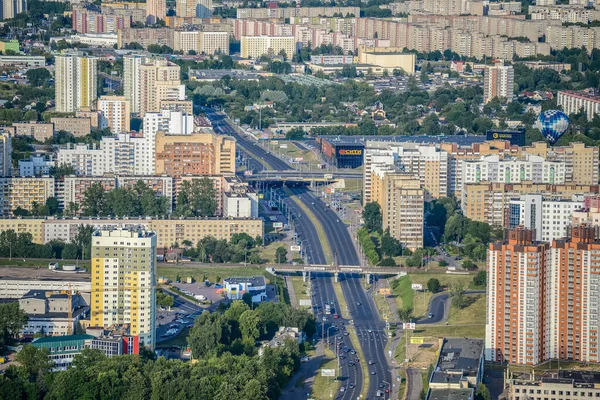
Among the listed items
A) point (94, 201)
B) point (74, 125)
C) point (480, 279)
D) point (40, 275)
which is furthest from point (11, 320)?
point (74, 125)

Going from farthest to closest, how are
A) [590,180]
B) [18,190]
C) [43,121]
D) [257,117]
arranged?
[257,117] < [43,121] < [590,180] < [18,190]

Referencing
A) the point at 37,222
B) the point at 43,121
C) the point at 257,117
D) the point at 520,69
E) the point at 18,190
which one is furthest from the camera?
the point at 520,69

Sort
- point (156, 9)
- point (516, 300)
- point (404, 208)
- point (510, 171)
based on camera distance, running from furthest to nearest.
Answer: point (156, 9)
point (510, 171)
point (404, 208)
point (516, 300)

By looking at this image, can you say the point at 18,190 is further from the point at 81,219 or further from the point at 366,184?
the point at 366,184

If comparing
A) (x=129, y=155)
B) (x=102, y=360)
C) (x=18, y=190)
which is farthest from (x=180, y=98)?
(x=102, y=360)

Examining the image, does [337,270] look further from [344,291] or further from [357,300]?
[357,300]

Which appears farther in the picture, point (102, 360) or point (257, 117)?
point (257, 117)
